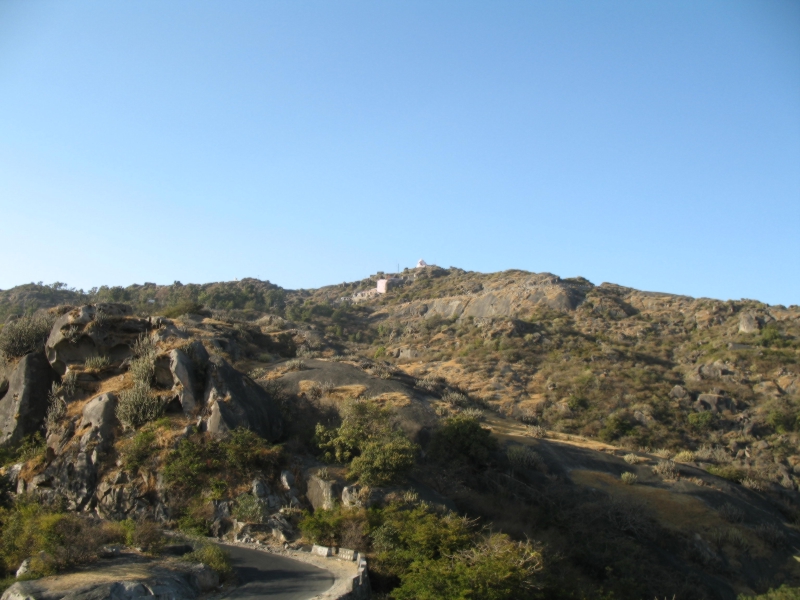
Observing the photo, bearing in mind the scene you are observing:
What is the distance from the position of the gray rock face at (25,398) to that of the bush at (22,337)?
1.01m

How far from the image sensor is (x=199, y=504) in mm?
A: 15961

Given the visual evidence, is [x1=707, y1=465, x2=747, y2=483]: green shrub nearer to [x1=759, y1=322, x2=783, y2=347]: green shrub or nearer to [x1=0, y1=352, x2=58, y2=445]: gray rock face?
[x1=759, y1=322, x2=783, y2=347]: green shrub

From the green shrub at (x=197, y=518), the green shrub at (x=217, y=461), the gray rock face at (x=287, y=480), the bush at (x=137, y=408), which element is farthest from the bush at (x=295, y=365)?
the green shrub at (x=197, y=518)

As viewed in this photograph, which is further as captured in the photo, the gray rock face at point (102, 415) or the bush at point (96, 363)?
the bush at point (96, 363)

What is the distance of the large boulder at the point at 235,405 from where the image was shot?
1783 cm

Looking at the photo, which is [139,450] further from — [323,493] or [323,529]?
[323,529]

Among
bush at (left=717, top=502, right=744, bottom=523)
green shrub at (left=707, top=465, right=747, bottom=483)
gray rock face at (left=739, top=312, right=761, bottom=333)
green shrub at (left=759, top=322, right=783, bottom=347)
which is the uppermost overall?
gray rock face at (left=739, top=312, right=761, bottom=333)

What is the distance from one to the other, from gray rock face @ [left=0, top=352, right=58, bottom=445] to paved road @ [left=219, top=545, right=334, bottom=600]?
8.83 m

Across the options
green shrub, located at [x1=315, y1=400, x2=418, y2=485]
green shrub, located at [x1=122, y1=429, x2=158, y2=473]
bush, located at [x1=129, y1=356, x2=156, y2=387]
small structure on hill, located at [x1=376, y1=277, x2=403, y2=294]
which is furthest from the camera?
small structure on hill, located at [x1=376, y1=277, x2=403, y2=294]

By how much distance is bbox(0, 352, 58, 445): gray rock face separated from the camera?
60.2 ft

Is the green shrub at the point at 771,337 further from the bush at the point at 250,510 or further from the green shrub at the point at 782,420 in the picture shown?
the bush at the point at 250,510

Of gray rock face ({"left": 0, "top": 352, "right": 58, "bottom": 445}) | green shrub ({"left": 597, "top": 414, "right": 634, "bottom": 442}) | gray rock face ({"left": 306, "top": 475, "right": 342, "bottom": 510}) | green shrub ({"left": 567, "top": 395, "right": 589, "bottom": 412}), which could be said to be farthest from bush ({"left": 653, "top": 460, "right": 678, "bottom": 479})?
gray rock face ({"left": 0, "top": 352, "right": 58, "bottom": 445})

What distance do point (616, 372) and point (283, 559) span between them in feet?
133

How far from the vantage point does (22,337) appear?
20734 mm
